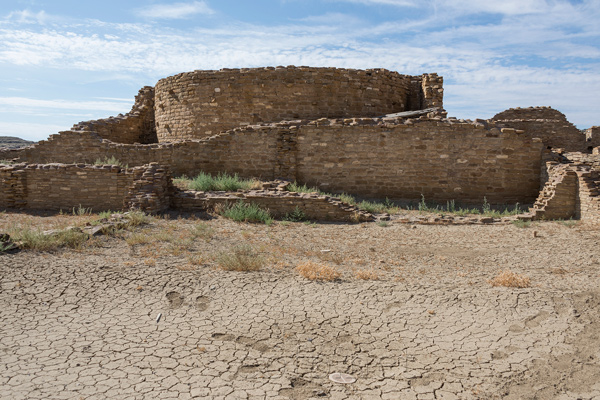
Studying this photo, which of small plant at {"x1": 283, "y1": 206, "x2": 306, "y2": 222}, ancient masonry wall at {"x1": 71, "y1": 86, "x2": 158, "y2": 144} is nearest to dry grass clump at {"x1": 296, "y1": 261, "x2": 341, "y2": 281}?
small plant at {"x1": 283, "y1": 206, "x2": 306, "y2": 222}

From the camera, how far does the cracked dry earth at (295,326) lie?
3.44m

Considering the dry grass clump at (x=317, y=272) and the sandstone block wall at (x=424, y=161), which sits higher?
the sandstone block wall at (x=424, y=161)

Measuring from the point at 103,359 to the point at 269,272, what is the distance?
8.58 ft

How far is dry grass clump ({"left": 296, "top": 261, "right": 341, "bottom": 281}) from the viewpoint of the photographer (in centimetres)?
566

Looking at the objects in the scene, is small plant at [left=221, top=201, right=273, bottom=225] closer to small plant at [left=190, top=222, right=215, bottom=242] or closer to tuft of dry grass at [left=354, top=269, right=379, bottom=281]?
small plant at [left=190, top=222, right=215, bottom=242]

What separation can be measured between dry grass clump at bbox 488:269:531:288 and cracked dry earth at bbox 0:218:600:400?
14 centimetres

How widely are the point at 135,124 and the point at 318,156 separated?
9663 millimetres

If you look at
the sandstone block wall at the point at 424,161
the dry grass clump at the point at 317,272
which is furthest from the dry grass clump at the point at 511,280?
the sandstone block wall at the point at 424,161

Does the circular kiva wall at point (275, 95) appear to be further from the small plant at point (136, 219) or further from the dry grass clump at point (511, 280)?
the dry grass clump at point (511, 280)

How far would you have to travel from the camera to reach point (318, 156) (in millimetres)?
11852

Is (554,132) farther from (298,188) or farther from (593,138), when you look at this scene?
(298,188)

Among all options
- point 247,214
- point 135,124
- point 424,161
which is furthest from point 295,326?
point 135,124

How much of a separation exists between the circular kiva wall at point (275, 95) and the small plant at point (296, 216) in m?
5.48

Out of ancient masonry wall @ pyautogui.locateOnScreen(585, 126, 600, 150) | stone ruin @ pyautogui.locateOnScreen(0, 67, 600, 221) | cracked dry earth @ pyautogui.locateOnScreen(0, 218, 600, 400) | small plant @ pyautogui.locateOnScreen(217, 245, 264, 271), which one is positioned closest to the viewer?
cracked dry earth @ pyautogui.locateOnScreen(0, 218, 600, 400)
